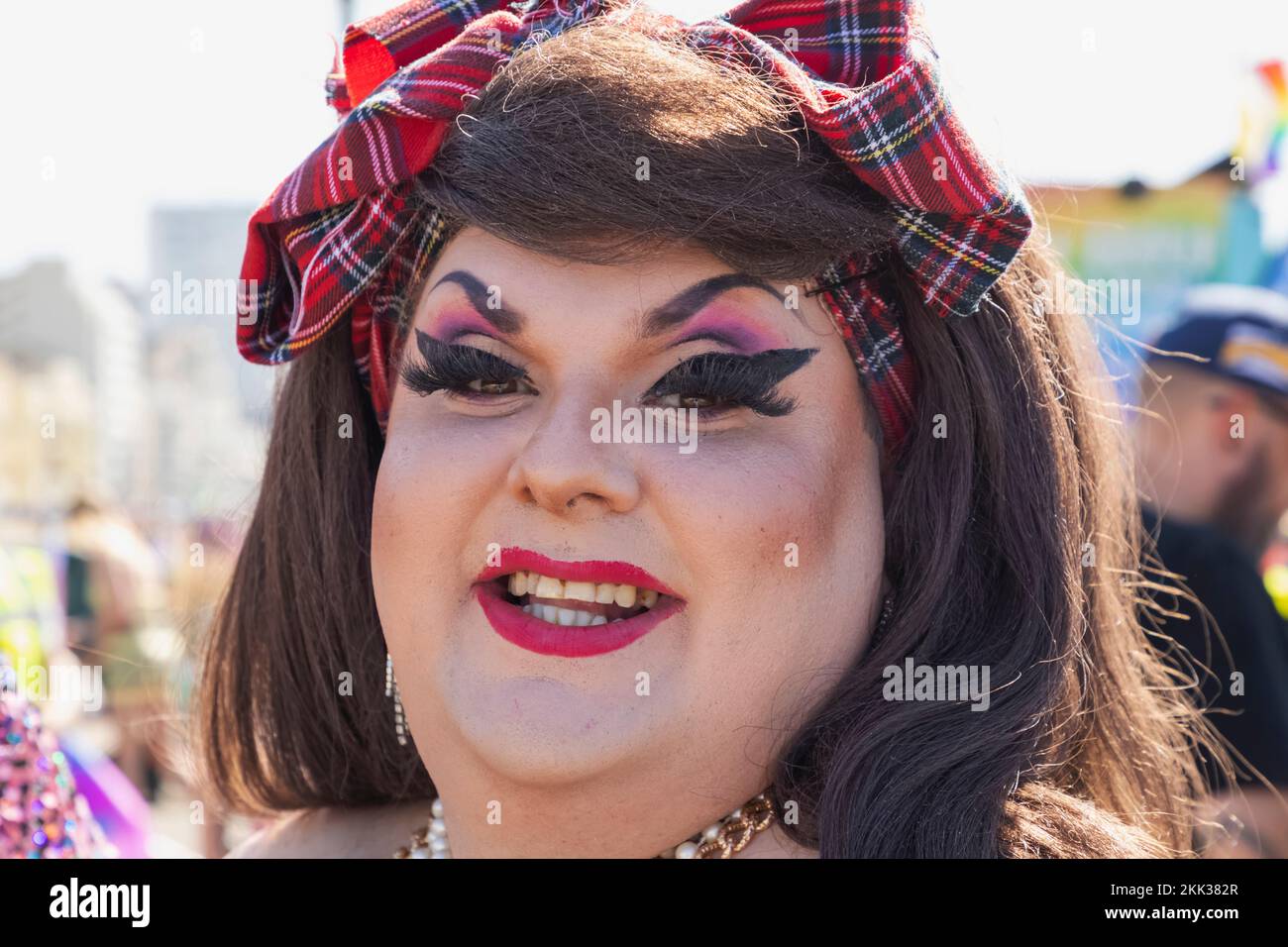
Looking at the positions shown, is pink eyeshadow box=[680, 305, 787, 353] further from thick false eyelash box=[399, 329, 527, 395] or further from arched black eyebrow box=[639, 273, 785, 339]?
thick false eyelash box=[399, 329, 527, 395]

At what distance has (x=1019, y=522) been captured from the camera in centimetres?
194

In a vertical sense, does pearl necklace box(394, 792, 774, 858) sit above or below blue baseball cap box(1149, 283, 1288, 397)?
below

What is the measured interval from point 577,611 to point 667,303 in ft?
1.45

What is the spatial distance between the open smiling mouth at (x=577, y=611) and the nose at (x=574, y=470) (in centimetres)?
8

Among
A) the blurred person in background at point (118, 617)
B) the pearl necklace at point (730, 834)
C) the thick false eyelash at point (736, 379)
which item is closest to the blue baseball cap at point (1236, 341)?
the thick false eyelash at point (736, 379)

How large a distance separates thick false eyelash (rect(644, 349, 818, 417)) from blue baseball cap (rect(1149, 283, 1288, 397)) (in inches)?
88.4

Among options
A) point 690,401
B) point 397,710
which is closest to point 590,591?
point 690,401

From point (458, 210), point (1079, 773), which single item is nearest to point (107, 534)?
point (458, 210)

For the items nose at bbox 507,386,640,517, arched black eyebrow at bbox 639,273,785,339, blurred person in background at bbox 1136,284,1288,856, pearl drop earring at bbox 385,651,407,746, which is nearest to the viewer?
nose at bbox 507,386,640,517

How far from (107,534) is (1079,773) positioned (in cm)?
529

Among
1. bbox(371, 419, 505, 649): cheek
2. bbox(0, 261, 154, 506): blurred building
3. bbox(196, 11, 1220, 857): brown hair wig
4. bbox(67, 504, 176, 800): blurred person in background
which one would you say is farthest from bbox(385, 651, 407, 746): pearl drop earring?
bbox(0, 261, 154, 506): blurred building

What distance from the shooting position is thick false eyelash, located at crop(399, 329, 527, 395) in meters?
1.84

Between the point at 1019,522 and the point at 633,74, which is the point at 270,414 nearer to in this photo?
Answer: the point at 633,74

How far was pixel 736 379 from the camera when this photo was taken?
5.88 feet
